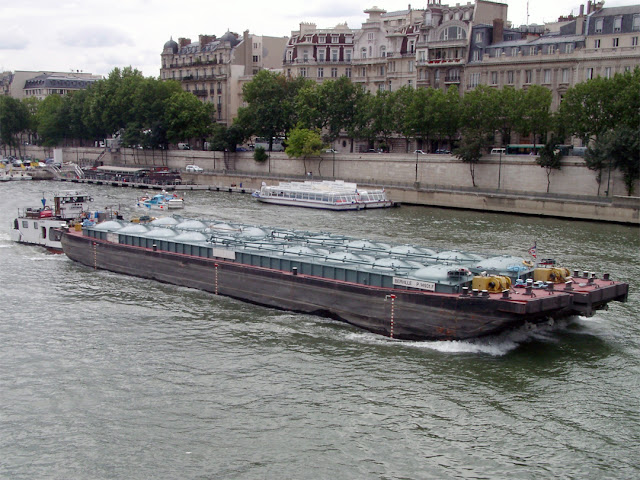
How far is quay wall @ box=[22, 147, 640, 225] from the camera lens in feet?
212

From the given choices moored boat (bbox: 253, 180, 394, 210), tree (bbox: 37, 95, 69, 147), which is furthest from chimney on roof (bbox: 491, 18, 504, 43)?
tree (bbox: 37, 95, 69, 147)

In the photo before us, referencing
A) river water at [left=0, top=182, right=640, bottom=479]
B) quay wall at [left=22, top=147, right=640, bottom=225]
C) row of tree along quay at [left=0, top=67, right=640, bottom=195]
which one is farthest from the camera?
row of tree along quay at [left=0, top=67, right=640, bottom=195]

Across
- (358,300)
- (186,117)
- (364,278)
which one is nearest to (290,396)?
(358,300)

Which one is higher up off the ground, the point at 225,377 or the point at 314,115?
the point at 314,115

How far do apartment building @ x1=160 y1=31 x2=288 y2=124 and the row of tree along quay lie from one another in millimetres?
8464

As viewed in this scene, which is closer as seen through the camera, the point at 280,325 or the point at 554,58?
the point at 280,325

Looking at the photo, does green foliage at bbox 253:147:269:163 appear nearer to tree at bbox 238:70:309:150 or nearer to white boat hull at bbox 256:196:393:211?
tree at bbox 238:70:309:150

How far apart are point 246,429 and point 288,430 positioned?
1.18 m

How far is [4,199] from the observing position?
81.4 m

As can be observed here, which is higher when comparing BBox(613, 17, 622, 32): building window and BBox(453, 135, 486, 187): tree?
BBox(613, 17, 622, 32): building window

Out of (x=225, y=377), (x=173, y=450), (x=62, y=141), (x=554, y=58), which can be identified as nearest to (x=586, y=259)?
(x=225, y=377)

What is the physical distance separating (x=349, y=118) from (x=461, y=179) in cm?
2330

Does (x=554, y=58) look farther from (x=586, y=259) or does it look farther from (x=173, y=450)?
(x=173, y=450)

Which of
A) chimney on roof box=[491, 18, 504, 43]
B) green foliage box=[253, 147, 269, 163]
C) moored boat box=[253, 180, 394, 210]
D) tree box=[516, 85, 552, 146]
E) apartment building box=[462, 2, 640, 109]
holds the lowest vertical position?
moored boat box=[253, 180, 394, 210]
